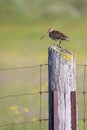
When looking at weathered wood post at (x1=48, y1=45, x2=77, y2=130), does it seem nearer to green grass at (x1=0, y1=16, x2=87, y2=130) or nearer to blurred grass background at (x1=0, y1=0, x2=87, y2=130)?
green grass at (x1=0, y1=16, x2=87, y2=130)

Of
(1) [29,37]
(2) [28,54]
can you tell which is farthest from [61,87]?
(1) [29,37]

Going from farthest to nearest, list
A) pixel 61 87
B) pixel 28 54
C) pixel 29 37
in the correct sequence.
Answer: pixel 29 37 → pixel 28 54 → pixel 61 87

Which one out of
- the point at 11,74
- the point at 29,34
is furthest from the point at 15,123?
the point at 29,34

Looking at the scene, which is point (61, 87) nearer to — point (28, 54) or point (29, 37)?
point (28, 54)

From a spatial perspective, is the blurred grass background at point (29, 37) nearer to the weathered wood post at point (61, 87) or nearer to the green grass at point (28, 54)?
the green grass at point (28, 54)

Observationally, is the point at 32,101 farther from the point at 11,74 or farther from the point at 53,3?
the point at 53,3

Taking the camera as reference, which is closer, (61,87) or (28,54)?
(61,87)

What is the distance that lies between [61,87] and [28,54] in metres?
9.47

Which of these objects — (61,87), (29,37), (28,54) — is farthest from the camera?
(29,37)

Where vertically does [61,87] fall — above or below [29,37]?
below

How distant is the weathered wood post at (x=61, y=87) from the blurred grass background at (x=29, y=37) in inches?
110

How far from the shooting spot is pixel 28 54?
56.1 ft

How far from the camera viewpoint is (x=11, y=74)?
1444 centimetres

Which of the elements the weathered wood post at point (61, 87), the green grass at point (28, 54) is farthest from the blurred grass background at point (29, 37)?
the weathered wood post at point (61, 87)
